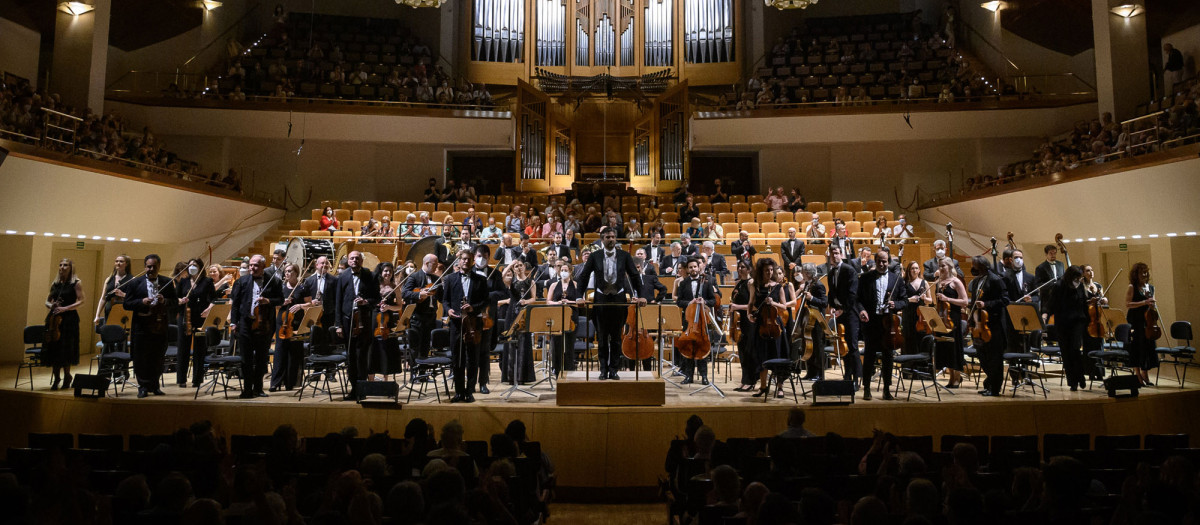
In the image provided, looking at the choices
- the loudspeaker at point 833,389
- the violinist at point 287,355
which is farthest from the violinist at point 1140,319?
the violinist at point 287,355

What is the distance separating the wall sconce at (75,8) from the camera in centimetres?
1272

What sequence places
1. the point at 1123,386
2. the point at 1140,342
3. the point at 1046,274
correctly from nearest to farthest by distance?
the point at 1123,386, the point at 1140,342, the point at 1046,274

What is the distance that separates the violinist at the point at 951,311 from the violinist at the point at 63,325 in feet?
27.1

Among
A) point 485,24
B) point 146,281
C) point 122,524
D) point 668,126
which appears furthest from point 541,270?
point 485,24

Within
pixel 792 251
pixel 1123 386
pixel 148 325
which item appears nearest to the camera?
pixel 1123 386

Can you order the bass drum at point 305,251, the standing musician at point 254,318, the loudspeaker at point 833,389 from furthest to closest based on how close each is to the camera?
the bass drum at point 305,251
the standing musician at point 254,318
the loudspeaker at point 833,389

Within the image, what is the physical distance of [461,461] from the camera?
13.0 ft

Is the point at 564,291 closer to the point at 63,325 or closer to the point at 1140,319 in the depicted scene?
the point at 63,325

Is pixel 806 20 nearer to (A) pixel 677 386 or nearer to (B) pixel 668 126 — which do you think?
(B) pixel 668 126

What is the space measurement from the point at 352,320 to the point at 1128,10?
13217mm

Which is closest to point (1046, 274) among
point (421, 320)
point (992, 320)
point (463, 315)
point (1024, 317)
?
point (1024, 317)

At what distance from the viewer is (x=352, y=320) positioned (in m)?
6.58

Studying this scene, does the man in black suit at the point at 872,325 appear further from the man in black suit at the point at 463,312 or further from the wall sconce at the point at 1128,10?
the wall sconce at the point at 1128,10

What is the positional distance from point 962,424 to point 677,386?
8.16 feet
